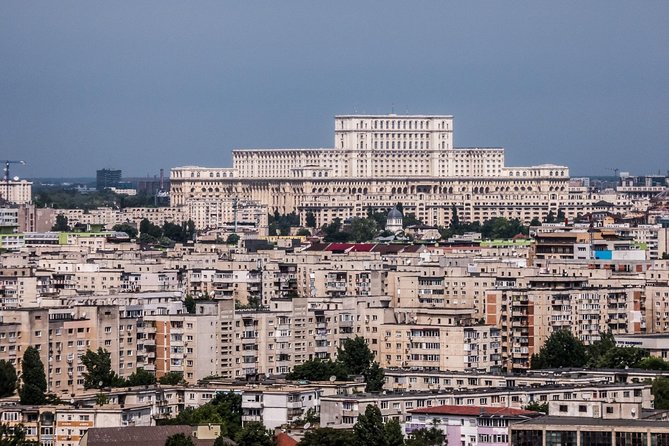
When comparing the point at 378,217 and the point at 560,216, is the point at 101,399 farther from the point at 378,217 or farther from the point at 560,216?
the point at 560,216

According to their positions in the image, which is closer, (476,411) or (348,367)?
(476,411)

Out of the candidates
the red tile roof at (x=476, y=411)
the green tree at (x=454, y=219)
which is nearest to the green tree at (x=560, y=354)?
the red tile roof at (x=476, y=411)

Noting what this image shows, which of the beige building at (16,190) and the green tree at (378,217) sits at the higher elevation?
the beige building at (16,190)

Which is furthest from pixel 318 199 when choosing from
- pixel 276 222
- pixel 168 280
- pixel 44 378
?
pixel 44 378

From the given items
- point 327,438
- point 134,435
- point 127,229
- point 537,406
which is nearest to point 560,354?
point 537,406

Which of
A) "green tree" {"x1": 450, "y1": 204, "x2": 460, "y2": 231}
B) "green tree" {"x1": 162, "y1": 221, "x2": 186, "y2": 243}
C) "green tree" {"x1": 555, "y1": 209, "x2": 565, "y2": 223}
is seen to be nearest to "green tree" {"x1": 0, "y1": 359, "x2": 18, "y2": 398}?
"green tree" {"x1": 162, "y1": 221, "x2": 186, "y2": 243}

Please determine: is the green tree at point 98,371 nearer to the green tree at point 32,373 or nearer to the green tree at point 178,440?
the green tree at point 32,373
